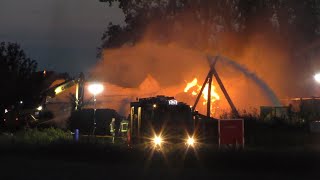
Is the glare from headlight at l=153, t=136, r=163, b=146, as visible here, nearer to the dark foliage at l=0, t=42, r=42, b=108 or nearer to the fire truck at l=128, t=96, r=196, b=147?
the fire truck at l=128, t=96, r=196, b=147

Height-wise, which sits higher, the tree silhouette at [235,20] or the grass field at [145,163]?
the tree silhouette at [235,20]

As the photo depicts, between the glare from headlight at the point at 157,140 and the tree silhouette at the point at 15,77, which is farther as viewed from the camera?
the tree silhouette at the point at 15,77

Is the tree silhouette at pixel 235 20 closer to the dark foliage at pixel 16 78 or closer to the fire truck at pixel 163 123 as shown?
the dark foliage at pixel 16 78

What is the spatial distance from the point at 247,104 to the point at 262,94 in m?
1.48

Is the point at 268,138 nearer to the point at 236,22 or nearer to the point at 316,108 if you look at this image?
the point at 316,108

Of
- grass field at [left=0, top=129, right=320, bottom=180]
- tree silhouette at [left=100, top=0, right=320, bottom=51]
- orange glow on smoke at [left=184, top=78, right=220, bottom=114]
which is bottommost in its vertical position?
grass field at [left=0, top=129, right=320, bottom=180]

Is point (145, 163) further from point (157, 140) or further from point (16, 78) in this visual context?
point (16, 78)

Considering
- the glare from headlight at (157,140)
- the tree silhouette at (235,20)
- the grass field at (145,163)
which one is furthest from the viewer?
the tree silhouette at (235,20)

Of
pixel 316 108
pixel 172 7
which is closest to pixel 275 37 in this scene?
→ pixel 172 7

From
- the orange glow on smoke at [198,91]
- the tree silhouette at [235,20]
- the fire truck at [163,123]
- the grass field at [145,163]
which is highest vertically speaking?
the tree silhouette at [235,20]

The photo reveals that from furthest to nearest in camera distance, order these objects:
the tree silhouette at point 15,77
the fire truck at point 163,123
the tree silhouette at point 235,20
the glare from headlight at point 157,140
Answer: the tree silhouette at point 235,20, the tree silhouette at point 15,77, the fire truck at point 163,123, the glare from headlight at point 157,140

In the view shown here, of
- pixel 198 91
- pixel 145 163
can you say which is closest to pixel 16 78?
pixel 198 91

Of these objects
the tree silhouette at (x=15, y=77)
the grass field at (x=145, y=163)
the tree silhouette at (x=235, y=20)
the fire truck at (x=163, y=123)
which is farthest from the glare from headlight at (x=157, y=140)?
the tree silhouette at (x=235, y=20)

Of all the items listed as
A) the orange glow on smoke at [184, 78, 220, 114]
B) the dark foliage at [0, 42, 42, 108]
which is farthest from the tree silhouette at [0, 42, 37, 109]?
the orange glow on smoke at [184, 78, 220, 114]
